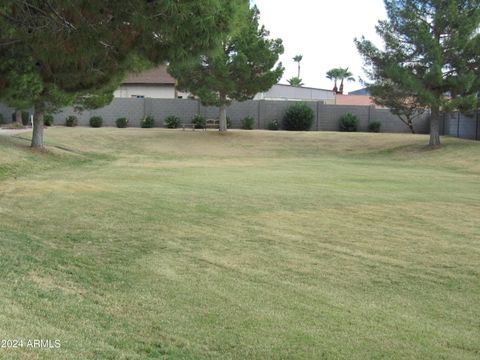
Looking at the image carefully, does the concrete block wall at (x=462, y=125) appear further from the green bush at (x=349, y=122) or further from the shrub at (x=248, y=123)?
the shrub at (x=248, y=123)

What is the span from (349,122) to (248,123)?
752 cm

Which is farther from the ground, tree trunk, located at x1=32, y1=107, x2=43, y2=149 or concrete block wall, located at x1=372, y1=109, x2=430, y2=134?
concrete block wall, located at x1=372, y1=109, x2=430, y2=134

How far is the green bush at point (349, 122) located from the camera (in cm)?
4400

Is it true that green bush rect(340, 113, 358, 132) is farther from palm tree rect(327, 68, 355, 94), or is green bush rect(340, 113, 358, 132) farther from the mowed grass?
palm tree rect(327, 68, 355, 94)

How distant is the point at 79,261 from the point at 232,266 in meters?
1.93

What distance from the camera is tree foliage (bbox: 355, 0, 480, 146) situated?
3044cm

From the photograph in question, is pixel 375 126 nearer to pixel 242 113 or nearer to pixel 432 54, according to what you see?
pixel 242 113

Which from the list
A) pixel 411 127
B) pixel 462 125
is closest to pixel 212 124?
pixel 411 127

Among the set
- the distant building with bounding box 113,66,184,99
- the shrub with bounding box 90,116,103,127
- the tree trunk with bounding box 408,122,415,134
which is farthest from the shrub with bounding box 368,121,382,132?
the shrub with bounding box 90,116,103,127

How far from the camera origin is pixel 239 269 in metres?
7.52

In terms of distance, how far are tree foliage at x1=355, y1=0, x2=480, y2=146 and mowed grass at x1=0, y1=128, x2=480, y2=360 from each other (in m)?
15.3

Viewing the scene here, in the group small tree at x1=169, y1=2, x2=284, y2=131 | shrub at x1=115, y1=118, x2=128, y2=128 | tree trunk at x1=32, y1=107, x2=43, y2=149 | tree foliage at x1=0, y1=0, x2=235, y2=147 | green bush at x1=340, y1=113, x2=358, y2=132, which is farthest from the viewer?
green bush at x1=340, y1=113, x2=358, y2=132

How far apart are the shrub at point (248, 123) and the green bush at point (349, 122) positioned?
22.0 ft

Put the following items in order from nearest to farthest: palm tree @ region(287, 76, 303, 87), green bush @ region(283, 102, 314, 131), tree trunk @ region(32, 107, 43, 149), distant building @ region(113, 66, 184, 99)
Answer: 1. tree trunk @ region(32, 107, 43, 149)
2. green bush @ region(283, 102, 314, 131)
3. distant building @ region(113, 66, 184, 99)
4. palm tree @ region(287, 76, 303, 87)
